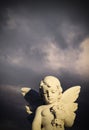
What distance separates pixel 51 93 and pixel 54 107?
0.20m

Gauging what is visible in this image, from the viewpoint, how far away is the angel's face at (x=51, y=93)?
3719 mm

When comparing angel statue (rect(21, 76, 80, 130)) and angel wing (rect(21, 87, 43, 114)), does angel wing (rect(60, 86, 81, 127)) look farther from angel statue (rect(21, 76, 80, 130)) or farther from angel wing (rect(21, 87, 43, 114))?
angel wing (rect(21, 87, 43, 114))

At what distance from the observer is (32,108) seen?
4.07 metres

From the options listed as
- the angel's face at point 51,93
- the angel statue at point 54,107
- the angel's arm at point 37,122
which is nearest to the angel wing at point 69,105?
the angel statue at point 54,107

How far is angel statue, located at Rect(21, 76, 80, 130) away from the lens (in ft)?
11.8

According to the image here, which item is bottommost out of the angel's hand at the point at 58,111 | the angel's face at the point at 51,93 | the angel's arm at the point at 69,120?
the angel's arm at the point at 69,120

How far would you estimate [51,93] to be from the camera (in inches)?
147

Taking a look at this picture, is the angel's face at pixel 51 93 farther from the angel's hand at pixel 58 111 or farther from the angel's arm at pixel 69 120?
the angel's arm at pixel 69 120

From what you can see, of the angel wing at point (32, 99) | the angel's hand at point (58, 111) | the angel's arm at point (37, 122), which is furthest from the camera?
the angel wing at point (32, 99)

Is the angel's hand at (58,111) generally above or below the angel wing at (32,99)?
below

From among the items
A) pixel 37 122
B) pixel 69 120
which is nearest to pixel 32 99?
pixel 37 122

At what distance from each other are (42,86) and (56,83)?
7.4 inches

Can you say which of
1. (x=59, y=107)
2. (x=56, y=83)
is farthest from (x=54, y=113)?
(x=56, y=83)

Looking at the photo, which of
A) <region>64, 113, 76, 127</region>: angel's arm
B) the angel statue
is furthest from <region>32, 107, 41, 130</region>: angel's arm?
<region>64, 113, 76, 127</region>: angel's arm
